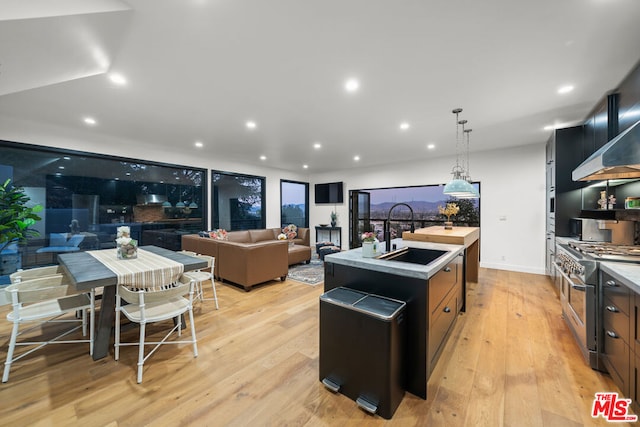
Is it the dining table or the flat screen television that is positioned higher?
the flat screen television

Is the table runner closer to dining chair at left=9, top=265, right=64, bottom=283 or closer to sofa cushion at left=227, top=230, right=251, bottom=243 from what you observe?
dining chair at left=9, top=265, right=64, bottom=283

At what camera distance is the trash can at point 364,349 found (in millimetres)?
1501

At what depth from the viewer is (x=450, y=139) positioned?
4488 millimetres

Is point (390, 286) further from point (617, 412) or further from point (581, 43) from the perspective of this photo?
point (581, 43)

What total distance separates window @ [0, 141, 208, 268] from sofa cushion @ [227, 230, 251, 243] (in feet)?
2.50

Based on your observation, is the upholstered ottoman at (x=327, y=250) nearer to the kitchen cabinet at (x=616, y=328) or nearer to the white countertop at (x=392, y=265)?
the white countertop at (x=392, y=265)

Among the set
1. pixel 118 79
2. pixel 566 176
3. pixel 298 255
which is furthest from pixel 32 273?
pixel 566 176

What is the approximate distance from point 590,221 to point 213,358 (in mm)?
4780

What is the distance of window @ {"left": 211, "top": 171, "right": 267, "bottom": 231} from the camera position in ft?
20.0

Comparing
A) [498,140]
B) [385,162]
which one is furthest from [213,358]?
[385,162]

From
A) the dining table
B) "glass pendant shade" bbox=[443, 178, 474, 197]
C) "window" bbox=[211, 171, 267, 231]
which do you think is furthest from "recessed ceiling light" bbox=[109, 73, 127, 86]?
"glass pendant shade" bbox=[443, 178, 474, 197]

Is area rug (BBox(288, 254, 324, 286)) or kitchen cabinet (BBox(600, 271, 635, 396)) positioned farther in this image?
area rug (BBox(288, 254, 324, 286))

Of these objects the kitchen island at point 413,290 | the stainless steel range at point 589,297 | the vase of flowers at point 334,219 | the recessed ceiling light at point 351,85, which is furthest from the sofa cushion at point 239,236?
the stainless steel range at point 589,297

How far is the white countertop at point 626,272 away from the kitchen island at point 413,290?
3.27 feet
